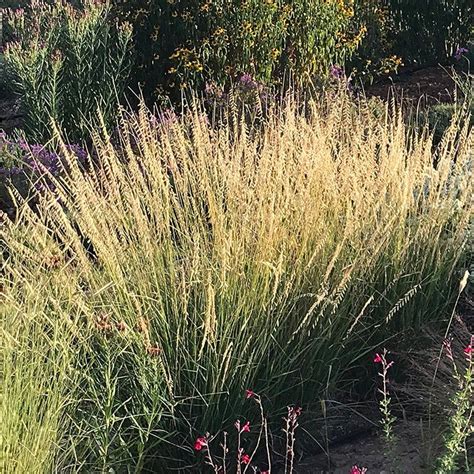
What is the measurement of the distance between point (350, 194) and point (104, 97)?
365 centimetres

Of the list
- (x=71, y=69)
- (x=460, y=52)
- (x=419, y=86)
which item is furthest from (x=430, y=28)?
(x=71, y=69)

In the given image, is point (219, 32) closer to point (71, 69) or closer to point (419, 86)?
point (71, 69)

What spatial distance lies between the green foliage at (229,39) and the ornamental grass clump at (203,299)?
10.3ft

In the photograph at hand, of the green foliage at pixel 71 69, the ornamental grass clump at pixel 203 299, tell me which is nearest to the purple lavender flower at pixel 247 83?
the green foliage at pixel 71 69

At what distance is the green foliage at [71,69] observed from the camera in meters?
6.11

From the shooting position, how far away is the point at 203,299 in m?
2.93

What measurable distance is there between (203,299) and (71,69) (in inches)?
161

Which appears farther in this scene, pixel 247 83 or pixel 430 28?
pixel 430 28

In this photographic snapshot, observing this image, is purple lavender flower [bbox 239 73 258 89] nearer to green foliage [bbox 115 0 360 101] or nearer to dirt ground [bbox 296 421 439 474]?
green foliage [bbox 115 0 360 101]

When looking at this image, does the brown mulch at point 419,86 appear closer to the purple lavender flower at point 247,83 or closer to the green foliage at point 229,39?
the green foliage at point 229,39

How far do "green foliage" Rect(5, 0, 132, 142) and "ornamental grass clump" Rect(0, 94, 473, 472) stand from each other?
3058 millimetres

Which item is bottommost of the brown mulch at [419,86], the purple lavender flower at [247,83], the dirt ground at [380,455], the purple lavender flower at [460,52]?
the brown mulch at [419,86]

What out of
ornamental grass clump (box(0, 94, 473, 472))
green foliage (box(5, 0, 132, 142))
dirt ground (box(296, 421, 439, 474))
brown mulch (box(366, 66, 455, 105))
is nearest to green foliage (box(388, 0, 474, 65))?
brown mulch (box(366, 66, 455, 105))

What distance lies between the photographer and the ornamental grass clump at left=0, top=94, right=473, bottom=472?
2592 millimetres
